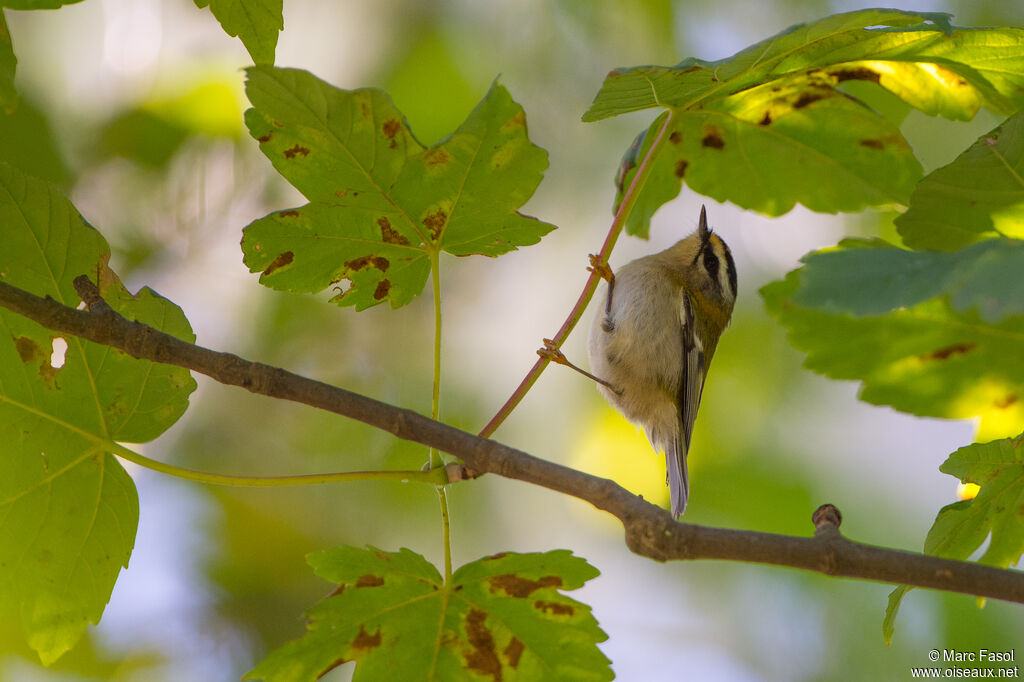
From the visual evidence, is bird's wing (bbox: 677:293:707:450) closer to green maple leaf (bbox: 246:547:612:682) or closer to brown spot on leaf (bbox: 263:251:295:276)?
green maple leaf (bbox: 246:547:612:682)

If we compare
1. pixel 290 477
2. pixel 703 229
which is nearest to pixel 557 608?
pixel 290 477

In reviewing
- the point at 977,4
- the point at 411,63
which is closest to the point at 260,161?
the point at 411,63

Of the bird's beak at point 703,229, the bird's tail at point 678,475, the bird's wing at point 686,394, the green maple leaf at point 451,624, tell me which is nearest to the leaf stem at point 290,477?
the green maple leaf at point 451,624

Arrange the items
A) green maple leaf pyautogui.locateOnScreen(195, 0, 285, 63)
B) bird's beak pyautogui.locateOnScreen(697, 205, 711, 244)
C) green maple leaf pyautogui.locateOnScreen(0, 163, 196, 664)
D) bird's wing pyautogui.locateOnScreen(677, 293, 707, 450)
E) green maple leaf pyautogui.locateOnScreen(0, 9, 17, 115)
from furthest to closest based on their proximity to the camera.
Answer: bird's beak pyautogui.locateOnScreen(697, 205, 711, 244) → bird's wing pyautogui.locateOnScreen(677, 293, 707, 450) → green maple leaf pyautogui.locateOnScreen(0, 163, 196, 664) → green maple leaf pyautogui.locateOnScreen(195, 0, 285, 63) → green maple leaf pyautogui.locateOnScreen(0, 9, 17, 115)

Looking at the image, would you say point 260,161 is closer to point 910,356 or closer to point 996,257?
point 910,356

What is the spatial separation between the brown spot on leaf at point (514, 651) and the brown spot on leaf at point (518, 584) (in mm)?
64

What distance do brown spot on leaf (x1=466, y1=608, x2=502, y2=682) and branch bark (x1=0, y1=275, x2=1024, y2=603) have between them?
1.16ft

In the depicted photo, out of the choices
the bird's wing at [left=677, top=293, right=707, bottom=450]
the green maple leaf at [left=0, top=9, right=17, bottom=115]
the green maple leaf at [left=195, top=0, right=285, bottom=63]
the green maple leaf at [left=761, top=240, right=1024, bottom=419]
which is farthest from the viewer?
the bird's wing at [left=677, top=293, right=707, bottom=450]

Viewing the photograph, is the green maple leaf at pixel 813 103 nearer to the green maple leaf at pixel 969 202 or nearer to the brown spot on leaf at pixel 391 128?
the green maple leaf at pixel 969 202

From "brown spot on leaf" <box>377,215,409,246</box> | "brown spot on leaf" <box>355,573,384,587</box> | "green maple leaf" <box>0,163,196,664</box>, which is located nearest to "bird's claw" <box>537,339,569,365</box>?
"brown spot on leaf" <box>377,215,409,246</box>

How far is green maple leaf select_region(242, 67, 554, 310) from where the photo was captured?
44.4 inches

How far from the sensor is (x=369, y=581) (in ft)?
4.01

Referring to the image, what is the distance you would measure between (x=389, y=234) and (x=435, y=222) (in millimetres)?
75

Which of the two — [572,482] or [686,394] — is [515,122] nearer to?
[572,482]
